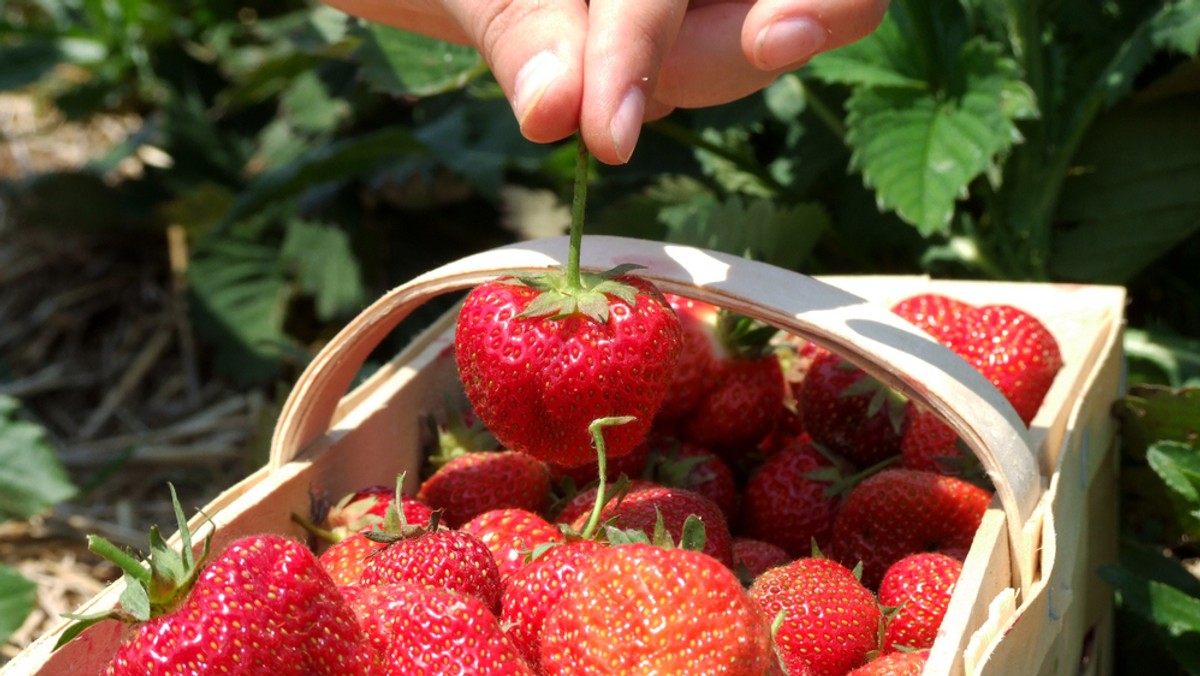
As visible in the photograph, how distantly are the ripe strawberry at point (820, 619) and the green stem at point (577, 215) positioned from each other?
0.27 meters

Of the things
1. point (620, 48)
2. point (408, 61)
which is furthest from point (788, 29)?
point (408, 61)

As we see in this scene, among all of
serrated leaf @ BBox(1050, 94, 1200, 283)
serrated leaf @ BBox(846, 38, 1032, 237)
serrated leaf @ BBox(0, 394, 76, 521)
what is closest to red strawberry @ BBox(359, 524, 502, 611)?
serrated leaf @ BBox(846, 38, 1032, 237)

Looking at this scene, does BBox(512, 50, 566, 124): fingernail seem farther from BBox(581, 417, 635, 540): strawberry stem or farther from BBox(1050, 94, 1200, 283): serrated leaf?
BBox(1050, 94, 1200, 283): serrated leaf

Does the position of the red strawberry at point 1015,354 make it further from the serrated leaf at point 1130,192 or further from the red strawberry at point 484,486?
the serrated leaf at point 1130,192

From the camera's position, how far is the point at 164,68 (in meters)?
2.70

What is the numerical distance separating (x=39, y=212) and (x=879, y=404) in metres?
2.11

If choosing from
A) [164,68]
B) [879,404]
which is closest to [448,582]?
[879,404]

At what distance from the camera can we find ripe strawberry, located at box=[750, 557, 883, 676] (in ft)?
3.08

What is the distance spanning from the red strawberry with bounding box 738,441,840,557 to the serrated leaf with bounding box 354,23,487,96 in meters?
0.79

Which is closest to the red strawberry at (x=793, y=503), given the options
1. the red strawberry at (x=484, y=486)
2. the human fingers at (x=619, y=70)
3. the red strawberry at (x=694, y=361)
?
the red strawberry at (x=694, y=361)

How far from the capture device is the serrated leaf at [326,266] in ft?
7.79

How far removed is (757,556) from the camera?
3.70ft

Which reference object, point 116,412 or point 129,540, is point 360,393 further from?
point 116,412

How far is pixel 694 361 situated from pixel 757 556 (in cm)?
22
